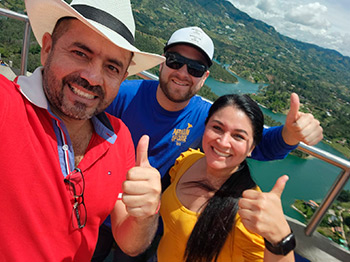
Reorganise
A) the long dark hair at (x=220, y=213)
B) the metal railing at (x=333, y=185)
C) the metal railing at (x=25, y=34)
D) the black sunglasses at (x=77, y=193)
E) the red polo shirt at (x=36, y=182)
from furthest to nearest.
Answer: the metal railing at (x=25, y=34) → the metal railing at (x=333, y=185) → the long dark hair at (x=220, y=213) → the black sunglasses at (x=77, y=193) → the red polo shirt at (x=36, y=182)

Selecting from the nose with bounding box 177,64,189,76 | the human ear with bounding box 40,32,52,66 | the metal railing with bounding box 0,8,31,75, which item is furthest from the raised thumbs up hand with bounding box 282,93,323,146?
the metal railing with bounding box 0,8,31,75

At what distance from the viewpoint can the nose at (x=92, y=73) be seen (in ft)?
3.59

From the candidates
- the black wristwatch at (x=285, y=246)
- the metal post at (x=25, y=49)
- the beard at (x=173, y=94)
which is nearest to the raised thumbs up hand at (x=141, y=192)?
the black wristwatch at (x=285, y=246)

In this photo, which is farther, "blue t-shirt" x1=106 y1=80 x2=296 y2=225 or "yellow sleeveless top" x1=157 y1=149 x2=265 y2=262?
"blue t-shirt" x1=106 y1=80 x2=296 y2=225

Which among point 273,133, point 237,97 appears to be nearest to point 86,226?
point 237,97

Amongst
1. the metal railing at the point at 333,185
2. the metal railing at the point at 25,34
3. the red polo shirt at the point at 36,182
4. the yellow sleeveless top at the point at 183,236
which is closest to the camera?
the red polo shirt at the point at 36,182

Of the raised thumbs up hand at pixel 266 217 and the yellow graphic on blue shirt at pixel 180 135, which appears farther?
the yellow graphic on blue shirt at pixel 180 135

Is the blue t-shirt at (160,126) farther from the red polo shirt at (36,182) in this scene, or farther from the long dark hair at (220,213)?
the red polo shirt at (36,182)

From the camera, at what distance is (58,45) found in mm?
1089

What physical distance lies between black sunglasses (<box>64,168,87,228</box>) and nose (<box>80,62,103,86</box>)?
0.47 metres

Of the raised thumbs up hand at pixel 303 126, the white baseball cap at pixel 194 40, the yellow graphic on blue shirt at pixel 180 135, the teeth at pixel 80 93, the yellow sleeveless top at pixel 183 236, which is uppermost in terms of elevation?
the white baseball cap at pixel 194 40

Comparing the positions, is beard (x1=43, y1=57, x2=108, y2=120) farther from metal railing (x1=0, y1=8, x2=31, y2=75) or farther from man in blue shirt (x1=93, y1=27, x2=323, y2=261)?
metal railing (x1=0, y1=8, x2=31, y2=75)

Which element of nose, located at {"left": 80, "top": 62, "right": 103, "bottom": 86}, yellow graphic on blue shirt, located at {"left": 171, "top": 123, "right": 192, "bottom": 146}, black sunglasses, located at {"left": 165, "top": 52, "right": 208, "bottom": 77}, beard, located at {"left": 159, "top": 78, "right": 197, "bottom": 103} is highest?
black sunglasses, located at {"left": 165, "top": 52, "right": 208, "bottom": 77}

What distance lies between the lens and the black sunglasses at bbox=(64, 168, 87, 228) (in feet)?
3.40
